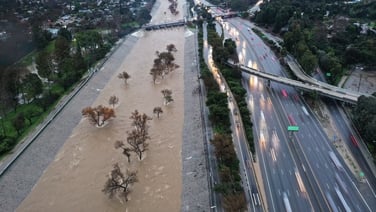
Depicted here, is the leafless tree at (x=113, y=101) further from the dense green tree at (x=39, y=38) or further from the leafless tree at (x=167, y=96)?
the dense green tree at (x=39, y=38)

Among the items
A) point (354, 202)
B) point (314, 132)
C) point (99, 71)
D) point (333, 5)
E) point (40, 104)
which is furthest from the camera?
point (333, 5)

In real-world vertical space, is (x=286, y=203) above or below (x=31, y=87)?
below

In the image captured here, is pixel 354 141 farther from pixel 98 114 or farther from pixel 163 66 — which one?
pixel 163 66

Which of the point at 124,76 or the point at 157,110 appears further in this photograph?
the point at 124,76

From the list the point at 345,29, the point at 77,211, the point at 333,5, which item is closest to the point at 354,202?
the point at 77,211

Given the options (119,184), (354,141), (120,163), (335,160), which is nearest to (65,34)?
(120,163)

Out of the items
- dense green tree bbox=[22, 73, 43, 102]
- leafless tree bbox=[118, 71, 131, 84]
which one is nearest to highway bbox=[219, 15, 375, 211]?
leafless tree bbox=[118, 71, 131, 84]

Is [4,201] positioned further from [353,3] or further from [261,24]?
[353,3]
